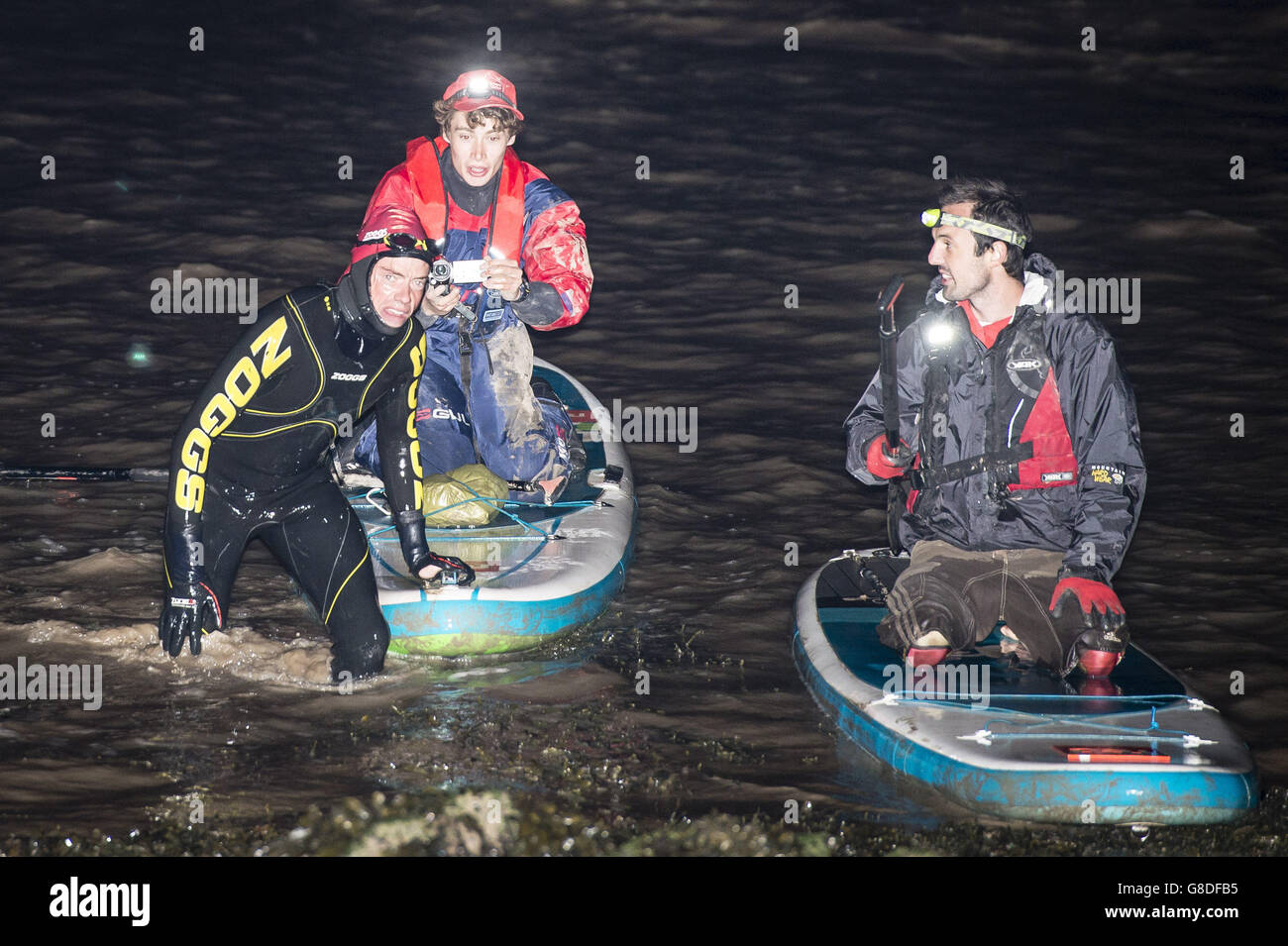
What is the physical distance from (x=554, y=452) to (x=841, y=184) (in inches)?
271

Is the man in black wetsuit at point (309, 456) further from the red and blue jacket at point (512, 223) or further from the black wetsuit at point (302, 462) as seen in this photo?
the red and blue jacket at point (512, 223)

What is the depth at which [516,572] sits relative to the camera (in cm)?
534

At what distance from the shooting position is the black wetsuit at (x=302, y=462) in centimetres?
478

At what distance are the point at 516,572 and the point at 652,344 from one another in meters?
4.03

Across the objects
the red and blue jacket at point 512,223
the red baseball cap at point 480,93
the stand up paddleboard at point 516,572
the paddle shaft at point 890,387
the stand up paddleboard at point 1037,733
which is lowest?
the stand up paddleboard at point 1037,733

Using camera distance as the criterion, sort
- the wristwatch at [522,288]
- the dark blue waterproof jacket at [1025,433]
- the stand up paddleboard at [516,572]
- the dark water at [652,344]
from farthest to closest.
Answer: the wristwatch at [522,288]
the stand up paddleboard at [516,572]
the dark blue waterproof jacket at [1025,433]
the dark water at [652,344]

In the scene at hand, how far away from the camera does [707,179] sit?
12414 millimetres

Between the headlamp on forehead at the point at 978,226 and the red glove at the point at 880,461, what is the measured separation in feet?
2.39

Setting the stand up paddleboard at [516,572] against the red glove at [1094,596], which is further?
the stand up paddleboard at [516,572]

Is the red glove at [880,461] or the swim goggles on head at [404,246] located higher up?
the swim goggles on head at [404,246]

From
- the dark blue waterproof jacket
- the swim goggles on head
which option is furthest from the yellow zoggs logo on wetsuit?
the dark blue waterproof jacket

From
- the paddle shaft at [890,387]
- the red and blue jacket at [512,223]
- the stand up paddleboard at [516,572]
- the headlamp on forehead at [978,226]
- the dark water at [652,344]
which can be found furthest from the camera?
the red and blue jacket at [512,223]

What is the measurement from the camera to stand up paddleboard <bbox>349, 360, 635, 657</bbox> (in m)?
5.10

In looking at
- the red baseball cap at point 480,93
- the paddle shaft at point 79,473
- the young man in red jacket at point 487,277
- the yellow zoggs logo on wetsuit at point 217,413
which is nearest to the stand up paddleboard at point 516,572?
the young man in red jacket at point 487,277
